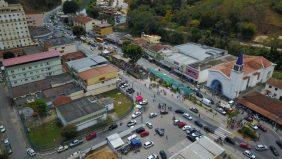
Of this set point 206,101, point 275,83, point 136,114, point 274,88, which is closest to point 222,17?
point 275,83

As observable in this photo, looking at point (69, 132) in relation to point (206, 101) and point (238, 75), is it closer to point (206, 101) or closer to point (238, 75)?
A: point (206, 101)

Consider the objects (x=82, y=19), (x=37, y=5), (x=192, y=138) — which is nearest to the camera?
(x=192, y=138)

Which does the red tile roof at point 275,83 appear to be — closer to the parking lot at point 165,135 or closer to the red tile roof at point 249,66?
the red tile roof at point 249,66

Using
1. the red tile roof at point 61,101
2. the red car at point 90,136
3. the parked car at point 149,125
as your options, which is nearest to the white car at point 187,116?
the parked car at point 149,125

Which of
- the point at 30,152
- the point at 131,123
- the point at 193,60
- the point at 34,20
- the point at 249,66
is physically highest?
the point at 34,20

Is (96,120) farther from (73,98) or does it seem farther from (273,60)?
(273,60)
